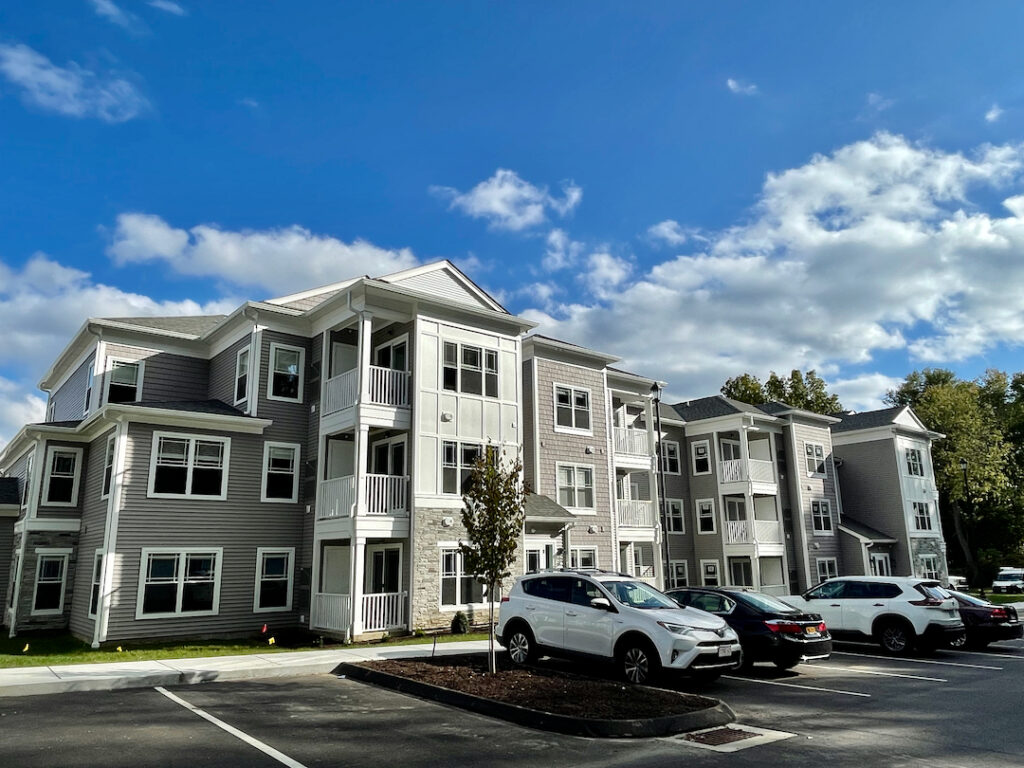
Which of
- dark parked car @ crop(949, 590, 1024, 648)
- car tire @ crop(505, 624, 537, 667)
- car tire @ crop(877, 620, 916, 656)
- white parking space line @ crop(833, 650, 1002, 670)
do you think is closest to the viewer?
car tire @ crop(505, 624, 537, 667)

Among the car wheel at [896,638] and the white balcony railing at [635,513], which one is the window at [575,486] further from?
the car wheel at [896,638]

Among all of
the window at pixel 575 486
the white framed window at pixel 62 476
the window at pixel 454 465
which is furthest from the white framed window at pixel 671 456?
the white framed window at pixel 62 476

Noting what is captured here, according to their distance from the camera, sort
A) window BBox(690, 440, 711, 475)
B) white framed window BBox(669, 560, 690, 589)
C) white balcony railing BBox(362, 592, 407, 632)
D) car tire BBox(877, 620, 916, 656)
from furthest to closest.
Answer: window BBox(690, 440, 711, 475) → white framed window BBox(669, 560, 690, 589) → white balcony railing BBox(362, 592, 407, 632) → car tire BBox(877, 620, 916, 656)

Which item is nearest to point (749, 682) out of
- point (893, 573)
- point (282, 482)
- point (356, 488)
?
point (356, 488)

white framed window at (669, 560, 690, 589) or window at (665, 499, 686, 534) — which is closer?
white framed window at (669, 560, 690, 589)

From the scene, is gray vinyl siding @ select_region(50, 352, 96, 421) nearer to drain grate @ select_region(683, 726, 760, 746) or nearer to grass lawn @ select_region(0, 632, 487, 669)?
grass lawn @ select_region(0, 632, 487, 669)

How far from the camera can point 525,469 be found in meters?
24.1

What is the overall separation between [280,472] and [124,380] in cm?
628

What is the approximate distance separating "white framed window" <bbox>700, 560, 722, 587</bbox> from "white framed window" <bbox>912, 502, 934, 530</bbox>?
1191 centimetres

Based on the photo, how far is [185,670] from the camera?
12961 millimetres

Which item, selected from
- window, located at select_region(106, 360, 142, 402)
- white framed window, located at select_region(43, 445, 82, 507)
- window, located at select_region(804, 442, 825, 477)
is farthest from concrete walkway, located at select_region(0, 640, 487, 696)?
window, located at select_region(804, 442, 825, 477)

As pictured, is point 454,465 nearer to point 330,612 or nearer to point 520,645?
point 330,612

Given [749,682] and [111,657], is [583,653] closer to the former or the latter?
[749,682]

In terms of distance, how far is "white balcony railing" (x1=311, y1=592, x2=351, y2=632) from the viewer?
18359 mm
